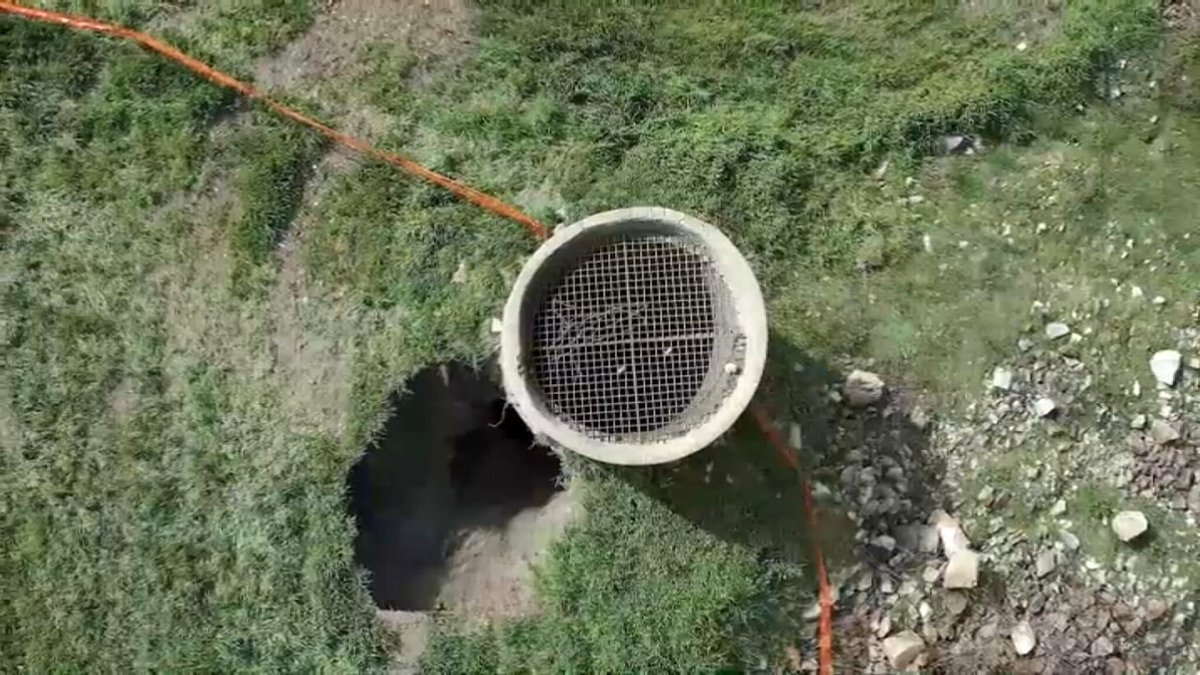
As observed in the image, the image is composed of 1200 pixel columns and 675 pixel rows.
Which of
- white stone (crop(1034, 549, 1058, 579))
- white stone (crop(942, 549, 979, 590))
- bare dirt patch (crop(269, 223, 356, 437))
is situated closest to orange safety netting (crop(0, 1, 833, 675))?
white stone (crop(942, 549, 979, 590))

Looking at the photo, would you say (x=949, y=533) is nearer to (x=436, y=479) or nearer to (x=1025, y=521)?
(x=1025, y=521)

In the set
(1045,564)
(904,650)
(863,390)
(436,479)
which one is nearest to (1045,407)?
(1045,564)

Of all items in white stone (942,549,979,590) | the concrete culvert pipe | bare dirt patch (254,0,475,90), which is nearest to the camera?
the concrete culvert pipe

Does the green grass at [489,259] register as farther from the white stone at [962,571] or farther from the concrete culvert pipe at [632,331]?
the white stone at [962,571]

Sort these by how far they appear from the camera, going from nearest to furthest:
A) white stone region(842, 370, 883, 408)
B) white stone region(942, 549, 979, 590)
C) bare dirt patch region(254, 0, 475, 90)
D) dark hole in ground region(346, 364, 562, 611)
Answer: white stone region(942, 549, 979, 590), white stone region(842, 370, 883, 408), dark hole in ground region(346, 364, 562, 611), bare dirt patch region(254, 0, 475, 90)

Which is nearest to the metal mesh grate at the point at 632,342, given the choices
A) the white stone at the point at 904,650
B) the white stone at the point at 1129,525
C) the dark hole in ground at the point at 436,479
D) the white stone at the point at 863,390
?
the dark hole in ground at the point at 436,479

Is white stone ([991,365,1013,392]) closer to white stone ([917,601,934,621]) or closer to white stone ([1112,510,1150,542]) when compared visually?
white stone ([1112,510,1150,542])

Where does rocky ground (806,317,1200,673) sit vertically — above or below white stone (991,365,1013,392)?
below

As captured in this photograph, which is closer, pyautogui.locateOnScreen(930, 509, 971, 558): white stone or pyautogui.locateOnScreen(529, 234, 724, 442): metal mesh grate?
pyautogui.locateOnScreen(529, 234, 724, 442): metal mesh grate
